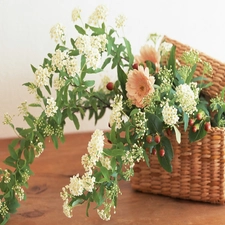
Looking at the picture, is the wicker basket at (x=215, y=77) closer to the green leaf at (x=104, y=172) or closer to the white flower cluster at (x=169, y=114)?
the white flower cluster at (x=169, y=114)

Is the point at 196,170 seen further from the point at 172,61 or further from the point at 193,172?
the point at 172,61

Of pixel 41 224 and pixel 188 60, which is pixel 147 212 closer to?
pixel 41 224

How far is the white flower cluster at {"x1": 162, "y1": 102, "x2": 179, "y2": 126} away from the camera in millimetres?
800

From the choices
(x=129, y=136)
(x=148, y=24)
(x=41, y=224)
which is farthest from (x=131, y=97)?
(x=148, y=24)

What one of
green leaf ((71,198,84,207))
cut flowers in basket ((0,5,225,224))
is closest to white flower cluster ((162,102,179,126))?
cut flowers in basket ((0,5,225,224))

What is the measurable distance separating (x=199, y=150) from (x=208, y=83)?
0.14 meters

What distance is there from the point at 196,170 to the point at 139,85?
215mm

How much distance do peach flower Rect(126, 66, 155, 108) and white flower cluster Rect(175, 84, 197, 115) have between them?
6 cm

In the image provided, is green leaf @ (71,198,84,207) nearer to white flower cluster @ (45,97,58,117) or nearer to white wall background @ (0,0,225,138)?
white flower cluster @ (45,97,58,117)

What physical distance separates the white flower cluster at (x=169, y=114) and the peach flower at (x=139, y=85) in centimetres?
6

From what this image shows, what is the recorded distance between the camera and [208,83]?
0.94 meters

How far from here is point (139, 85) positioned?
0.88 metres

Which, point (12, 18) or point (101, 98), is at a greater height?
point (12, 18)

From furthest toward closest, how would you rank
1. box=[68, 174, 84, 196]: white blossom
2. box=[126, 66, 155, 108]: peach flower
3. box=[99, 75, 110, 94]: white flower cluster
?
box=[99, 75, 110, 94]: white flower cluster, box=[126, 66, 155, 108]: peach flower, box=[68, 174, 84, 196]: white blossom
